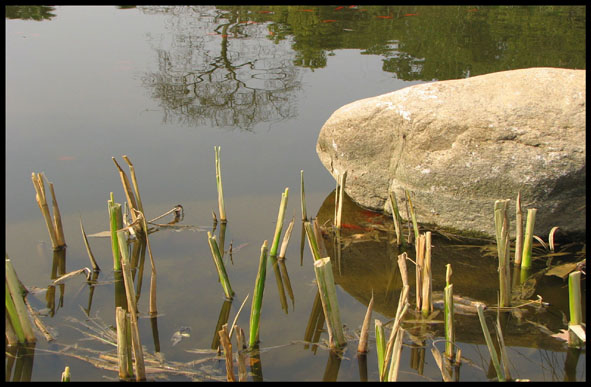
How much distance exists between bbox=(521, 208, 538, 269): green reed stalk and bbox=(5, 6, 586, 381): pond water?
163mm

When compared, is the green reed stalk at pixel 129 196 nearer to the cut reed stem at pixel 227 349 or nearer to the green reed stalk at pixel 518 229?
the cut reed stem at pixel 227 349

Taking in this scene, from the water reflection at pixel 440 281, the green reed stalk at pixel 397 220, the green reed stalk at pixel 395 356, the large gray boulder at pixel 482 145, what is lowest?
the water reflection at pixel 440 281

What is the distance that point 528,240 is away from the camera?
170 inches

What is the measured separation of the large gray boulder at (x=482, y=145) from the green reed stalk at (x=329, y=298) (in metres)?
1.95

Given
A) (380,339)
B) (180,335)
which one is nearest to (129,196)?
(180,335)

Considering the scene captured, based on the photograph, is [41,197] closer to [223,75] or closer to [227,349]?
[227,349]

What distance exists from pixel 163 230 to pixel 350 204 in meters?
1.81

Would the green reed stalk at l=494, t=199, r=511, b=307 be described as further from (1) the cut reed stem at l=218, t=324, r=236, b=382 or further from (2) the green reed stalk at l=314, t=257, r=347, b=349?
(1) the cut reed stem at l=218, t=324, r=236, b=382

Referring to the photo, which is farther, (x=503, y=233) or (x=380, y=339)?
(x=503, y=233)

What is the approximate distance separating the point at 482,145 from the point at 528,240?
909 millimetres

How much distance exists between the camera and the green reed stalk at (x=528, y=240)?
4.11 meters

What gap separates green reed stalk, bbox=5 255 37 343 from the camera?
324 cm

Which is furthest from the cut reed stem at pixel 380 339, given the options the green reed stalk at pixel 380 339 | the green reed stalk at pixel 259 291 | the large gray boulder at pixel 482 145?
the large gray boulder at pixel 482 145
